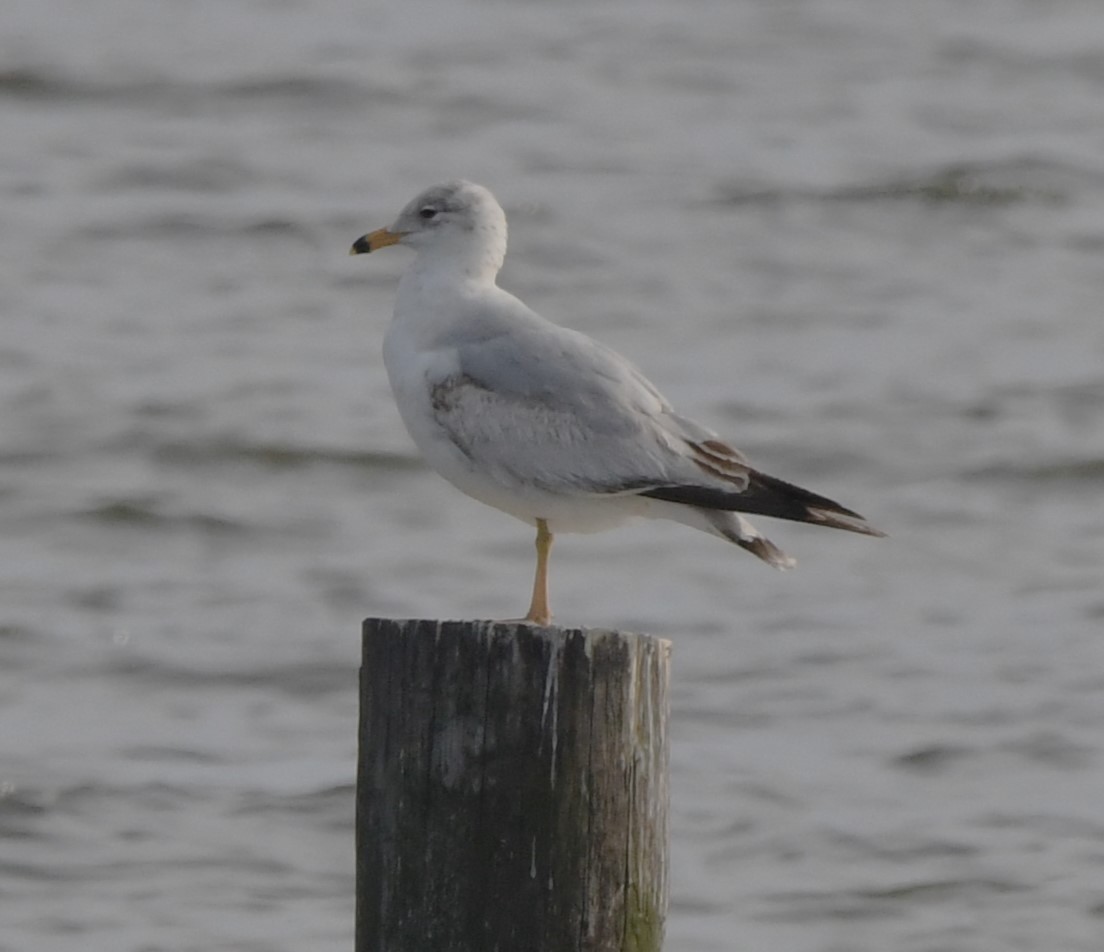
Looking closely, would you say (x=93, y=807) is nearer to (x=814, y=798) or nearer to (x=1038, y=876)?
(x=814, y=798)

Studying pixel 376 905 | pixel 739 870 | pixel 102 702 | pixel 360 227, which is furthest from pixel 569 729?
pixel 360 227

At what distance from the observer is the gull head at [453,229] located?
6.44 metres

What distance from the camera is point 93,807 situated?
9547 millimetres

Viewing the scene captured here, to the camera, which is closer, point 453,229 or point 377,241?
point 453,229

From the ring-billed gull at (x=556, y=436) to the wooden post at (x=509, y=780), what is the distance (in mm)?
1053

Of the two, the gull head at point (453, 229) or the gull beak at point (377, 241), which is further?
the gull beak at point (377, 241)

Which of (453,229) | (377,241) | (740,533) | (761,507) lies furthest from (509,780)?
(377,241)

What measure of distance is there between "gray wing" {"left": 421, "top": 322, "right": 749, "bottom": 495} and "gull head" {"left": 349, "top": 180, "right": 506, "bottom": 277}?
1.84 ft

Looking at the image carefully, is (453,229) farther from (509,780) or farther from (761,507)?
(509,780)

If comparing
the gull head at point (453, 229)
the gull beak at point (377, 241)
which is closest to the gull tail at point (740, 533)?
the gull head at point (453, 229)

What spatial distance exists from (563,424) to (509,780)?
140 centimetres

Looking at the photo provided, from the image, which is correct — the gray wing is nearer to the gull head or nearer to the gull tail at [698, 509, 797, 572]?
the gull tail at [698, 509, 797, 572]

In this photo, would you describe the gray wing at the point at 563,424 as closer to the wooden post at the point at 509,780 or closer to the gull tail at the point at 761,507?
the gull tail at the point at 761,507

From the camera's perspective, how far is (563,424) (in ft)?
19.4
